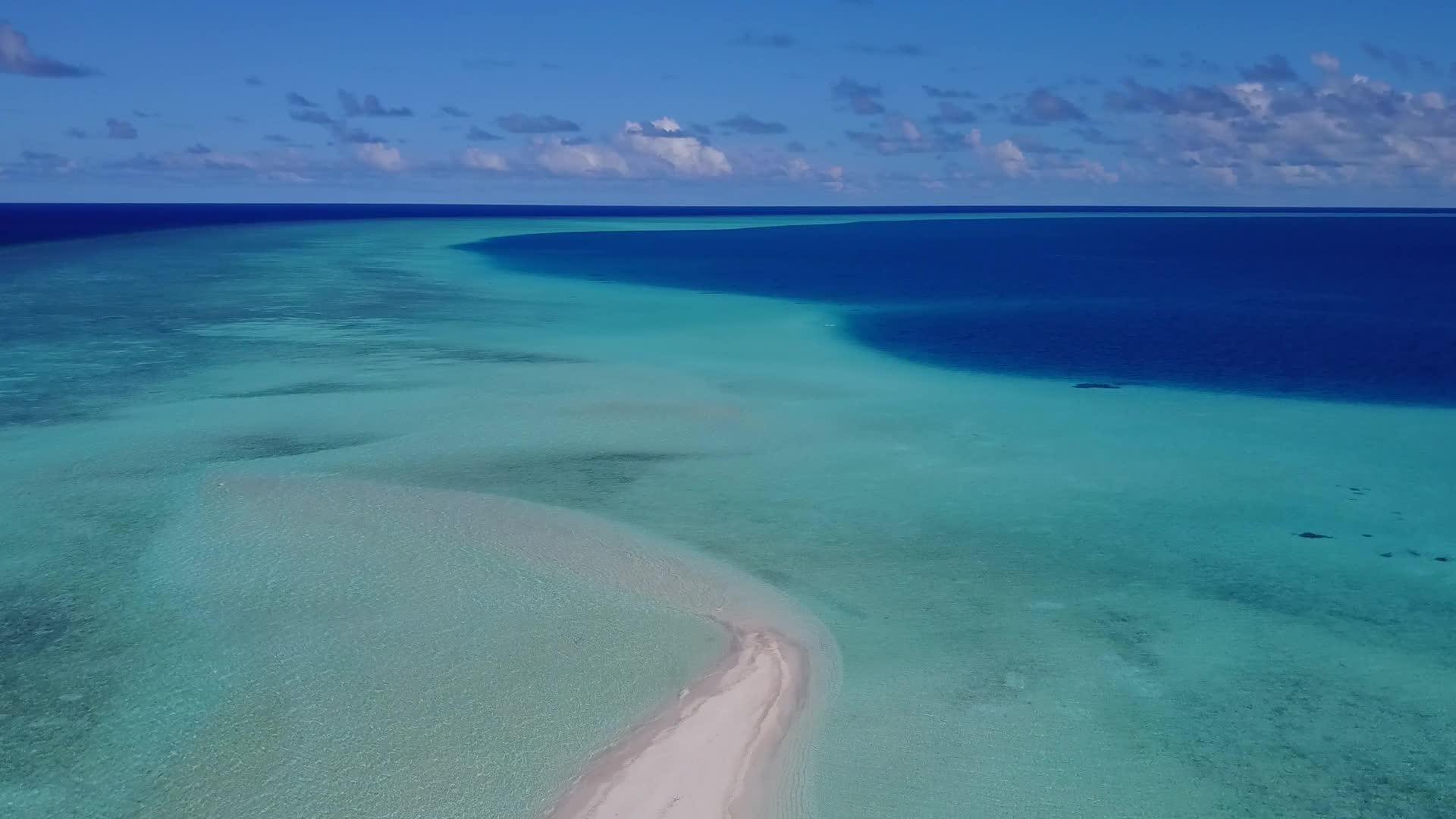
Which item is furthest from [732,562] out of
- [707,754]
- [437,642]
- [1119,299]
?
[1119,299]

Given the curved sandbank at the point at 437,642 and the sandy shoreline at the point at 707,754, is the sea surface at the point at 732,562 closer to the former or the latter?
the curved sandbank at the point at 437,642

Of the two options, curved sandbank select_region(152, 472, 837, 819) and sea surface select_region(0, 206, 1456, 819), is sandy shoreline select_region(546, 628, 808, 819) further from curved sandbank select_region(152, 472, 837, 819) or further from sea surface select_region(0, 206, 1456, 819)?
sea surface select_region(0, 206, 1456, 819)

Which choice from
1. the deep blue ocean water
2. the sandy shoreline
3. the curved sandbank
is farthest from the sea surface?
the deep blue ocean water

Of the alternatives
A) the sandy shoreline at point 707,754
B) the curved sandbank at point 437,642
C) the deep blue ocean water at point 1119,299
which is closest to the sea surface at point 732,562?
the curved sandbank at point 437,642

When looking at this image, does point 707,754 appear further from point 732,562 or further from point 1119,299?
point 1119,299

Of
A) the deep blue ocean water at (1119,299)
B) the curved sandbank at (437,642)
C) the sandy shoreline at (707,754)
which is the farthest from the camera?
the deep blue ocean water at (1119,299)

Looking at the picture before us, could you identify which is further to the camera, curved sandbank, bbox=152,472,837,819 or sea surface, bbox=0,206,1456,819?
sea surface, bbox=0,206,1456,819
